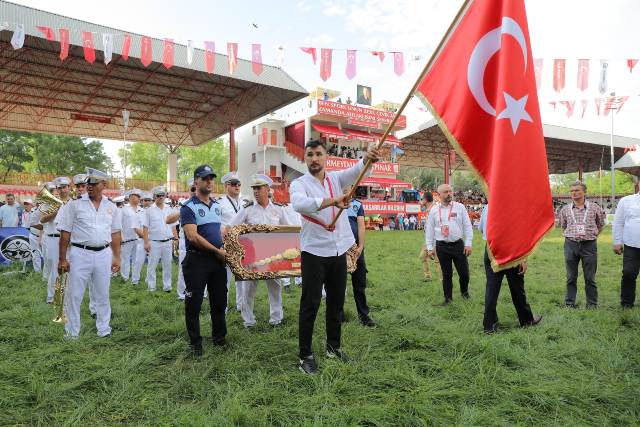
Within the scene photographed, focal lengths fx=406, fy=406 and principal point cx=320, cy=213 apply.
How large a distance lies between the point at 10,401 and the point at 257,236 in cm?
290

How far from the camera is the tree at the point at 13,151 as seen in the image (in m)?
44.1

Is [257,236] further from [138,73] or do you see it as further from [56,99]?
[56,99]

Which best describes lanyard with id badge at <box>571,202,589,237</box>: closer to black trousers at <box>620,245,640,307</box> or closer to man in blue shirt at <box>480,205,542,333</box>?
black trousers at <box>620,245,640,307</box>

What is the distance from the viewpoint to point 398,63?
16.2 metres

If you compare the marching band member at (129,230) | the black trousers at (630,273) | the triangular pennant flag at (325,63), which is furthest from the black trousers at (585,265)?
the triangular pennant flag at (325,63)

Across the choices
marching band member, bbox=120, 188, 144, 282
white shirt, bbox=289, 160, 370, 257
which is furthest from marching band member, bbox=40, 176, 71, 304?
white shirt, bbox=289, 160, 370, 257

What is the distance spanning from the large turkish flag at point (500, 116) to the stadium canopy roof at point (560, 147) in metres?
32.8

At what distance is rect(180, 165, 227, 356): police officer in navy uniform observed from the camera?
15.2 ft

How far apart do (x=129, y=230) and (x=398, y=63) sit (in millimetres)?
11829

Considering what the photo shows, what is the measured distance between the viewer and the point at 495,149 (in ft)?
11.5

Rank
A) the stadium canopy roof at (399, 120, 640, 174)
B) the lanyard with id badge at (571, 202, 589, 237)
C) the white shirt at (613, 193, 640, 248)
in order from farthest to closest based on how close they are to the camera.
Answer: the stadium canopy roof at (399, 120, 640, 174) < the lanyard with id badge at (571, 202, 589, 237) < the white shirt at (613, 193, 640, 248)

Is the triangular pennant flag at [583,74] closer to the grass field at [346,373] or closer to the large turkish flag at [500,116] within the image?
the grass field at [346,373]

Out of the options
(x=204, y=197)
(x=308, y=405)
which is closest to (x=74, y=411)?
(x=308, y=405)

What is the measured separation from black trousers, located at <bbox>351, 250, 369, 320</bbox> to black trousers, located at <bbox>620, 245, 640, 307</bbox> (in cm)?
407
